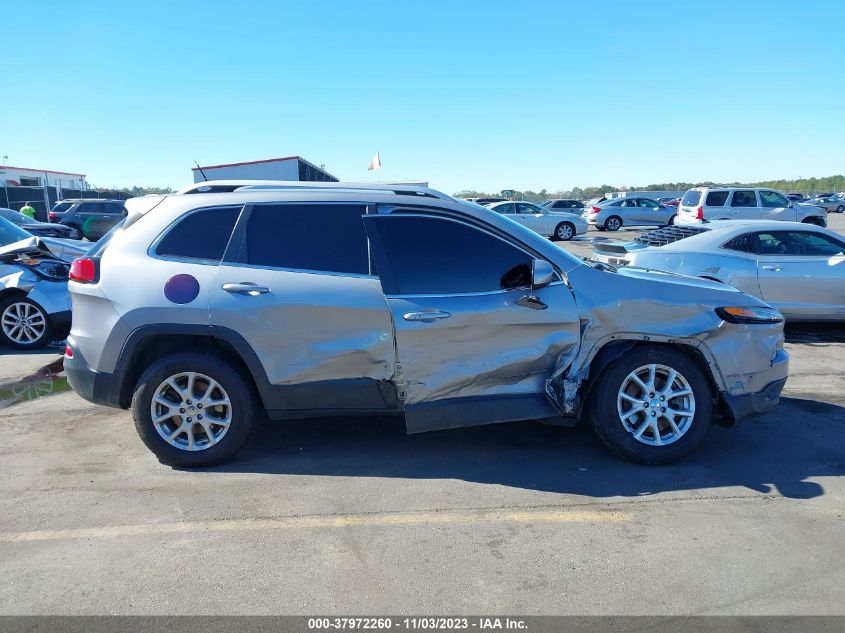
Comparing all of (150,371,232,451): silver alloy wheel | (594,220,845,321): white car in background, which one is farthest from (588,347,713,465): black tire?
(594,220,845,321): white car in background

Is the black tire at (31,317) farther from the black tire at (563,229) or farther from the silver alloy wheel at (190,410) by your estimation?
the black tire at (563,229)

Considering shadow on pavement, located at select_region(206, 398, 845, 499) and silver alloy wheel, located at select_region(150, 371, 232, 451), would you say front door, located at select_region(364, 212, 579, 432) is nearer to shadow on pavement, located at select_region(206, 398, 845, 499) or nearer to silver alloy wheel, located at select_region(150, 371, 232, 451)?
shadow on pavement, located at select_region(206, 398, 845, 499)

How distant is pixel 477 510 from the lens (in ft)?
12.8

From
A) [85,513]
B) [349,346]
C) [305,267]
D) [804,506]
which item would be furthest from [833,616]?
[85,513]

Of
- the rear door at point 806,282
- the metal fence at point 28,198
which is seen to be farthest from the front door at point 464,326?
the metal fence at point 28,198

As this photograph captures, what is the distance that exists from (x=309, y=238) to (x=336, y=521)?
1.85 meters

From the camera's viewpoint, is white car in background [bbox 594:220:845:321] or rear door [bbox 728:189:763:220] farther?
rear door [bbox 728:189:763:220]

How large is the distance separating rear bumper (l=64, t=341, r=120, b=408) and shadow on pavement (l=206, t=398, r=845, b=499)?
0.90m

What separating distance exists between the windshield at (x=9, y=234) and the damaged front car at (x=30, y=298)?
22.6 inches

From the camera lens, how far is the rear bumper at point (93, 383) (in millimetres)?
4488

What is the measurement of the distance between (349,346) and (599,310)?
1672 mm

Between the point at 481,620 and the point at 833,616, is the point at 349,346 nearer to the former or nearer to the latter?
the point at 481,620

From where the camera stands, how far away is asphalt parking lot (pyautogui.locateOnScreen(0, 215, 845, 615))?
3084mm

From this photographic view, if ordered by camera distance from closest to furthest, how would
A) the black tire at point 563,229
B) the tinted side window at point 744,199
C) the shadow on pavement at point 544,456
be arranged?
1. the shadow on pavement at point 544,456
2. the tinted side window at point 744,199
3. the black tire at point 563,229
